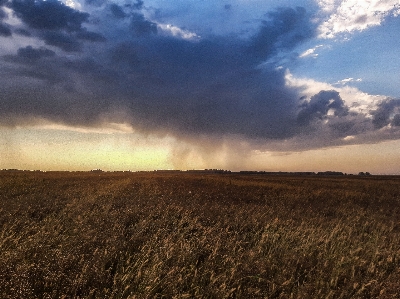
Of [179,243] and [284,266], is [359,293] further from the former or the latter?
[179,243]

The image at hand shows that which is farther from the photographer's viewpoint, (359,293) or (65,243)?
(65,243)

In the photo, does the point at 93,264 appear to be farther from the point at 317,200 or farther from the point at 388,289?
the point at 317,200

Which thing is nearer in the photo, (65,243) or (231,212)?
(65,243)

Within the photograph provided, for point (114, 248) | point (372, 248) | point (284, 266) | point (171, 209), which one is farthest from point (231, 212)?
point (114, 248)

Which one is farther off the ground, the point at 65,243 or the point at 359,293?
the point at 65,243

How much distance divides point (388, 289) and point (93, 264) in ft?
14.4

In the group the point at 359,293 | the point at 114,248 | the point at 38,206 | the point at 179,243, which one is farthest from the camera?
the point at 38,206

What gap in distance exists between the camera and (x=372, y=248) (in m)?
6.84

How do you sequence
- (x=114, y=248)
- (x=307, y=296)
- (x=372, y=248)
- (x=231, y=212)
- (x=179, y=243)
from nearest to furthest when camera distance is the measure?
(x=307, y=296)
(x=114, y=248)
(x=179, y=243)
(x=372, y=248)
(x=231, y=212)

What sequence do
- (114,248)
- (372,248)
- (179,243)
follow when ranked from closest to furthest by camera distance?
(114,248) → (179,243) → (372,248)

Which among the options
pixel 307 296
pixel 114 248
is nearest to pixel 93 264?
pixel 114 248

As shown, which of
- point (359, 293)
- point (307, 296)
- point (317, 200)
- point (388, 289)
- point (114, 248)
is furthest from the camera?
point (317, 200)

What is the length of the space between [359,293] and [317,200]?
46.0ft

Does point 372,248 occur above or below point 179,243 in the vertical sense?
below
